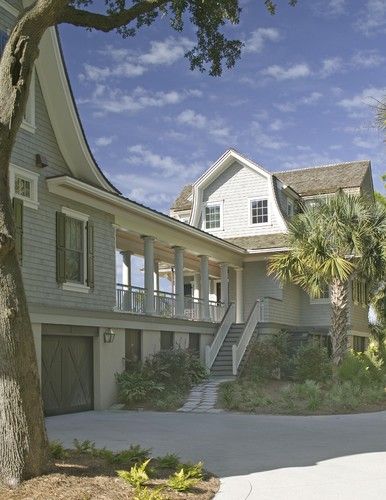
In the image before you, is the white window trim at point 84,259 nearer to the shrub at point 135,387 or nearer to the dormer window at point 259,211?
the shrub at point 135,387

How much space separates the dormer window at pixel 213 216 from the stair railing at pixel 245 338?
5.79 meters

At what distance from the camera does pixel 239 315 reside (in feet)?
97.6

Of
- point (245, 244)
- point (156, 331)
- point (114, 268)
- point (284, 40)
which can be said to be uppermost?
point (284, 40)

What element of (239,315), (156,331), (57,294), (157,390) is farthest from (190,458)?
(239,315)

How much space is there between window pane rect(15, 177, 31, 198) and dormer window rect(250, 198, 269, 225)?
15.6 metres

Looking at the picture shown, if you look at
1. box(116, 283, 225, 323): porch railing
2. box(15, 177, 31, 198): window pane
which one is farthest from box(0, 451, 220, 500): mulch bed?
box(116, 283, 225, 323): porch railing

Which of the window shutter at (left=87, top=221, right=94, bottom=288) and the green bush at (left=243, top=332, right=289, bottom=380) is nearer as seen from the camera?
the window shutter at (left=87, top=221, right=94, bottom=288)

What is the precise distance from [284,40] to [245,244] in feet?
47.7

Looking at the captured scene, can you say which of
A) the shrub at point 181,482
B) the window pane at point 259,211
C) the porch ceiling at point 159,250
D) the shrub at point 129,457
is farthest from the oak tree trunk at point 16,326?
the window pane at point 259,211

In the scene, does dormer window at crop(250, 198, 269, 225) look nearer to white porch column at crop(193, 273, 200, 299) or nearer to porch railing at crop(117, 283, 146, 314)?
white porch column at crop(193, 273, 200, 299)

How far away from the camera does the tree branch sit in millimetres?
9852

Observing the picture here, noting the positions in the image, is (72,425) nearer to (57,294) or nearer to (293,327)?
(57,294)

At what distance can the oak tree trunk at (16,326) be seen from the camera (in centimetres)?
796

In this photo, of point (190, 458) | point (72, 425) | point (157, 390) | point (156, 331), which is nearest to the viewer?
point (190, 458)
